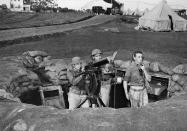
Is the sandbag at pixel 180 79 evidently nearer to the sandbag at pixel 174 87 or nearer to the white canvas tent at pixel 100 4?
the sandbag at pixel 174 87

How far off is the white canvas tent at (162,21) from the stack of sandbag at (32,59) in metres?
14.7

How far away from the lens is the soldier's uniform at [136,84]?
6.07m

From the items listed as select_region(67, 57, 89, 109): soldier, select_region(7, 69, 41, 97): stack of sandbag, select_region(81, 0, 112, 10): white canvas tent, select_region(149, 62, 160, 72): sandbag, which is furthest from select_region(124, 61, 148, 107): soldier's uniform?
select_region(81, 0, 112, 10): white canvas tent

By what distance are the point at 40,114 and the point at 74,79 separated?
1.71m

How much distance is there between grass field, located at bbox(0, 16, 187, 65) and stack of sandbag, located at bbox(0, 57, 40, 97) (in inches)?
204

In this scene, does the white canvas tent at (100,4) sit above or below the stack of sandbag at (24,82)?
above

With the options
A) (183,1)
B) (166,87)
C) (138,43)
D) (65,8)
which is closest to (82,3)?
(65,8)

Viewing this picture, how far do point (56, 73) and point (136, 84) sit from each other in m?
3.35

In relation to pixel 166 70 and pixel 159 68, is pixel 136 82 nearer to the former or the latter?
pixel 166 70

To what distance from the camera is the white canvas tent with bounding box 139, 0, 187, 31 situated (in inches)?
902

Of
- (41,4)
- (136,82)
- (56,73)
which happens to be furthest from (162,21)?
(41,4)

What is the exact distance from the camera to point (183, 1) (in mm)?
39406

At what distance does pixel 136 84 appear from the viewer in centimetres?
607

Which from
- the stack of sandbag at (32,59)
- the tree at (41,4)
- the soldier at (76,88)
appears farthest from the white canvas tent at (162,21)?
the tree at (41,4)
